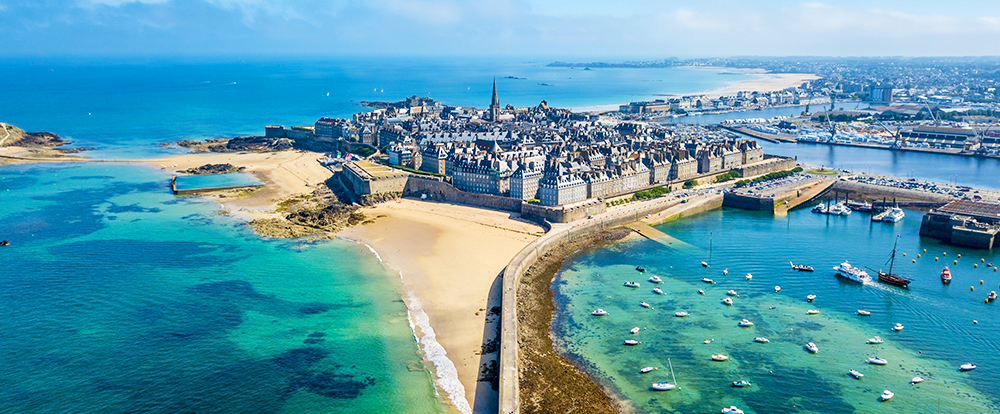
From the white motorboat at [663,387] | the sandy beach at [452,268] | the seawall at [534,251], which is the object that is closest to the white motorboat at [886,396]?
the white motorboat at [663,387]

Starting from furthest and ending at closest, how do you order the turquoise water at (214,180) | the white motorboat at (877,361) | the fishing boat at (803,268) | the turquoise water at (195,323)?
the turquoise water at (214,180), the fishing boat at (803,268), the white motorboat at (877,361), the turquoise water at (195,323)

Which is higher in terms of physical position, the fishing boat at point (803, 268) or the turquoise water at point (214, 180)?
the turquoise water at point (214, 180)

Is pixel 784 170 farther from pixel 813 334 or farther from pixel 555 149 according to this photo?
pixel 813 334

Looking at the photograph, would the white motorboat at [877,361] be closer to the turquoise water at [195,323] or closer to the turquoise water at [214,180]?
the turquoise water at [195,323]

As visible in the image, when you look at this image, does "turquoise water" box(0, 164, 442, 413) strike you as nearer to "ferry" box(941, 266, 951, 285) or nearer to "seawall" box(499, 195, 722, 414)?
"seawall" box(499, 195, 722, 414)

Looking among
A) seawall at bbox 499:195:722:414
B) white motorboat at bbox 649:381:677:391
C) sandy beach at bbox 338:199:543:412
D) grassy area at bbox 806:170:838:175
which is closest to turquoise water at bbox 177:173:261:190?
sandy beach at bbox 338:199:543:412

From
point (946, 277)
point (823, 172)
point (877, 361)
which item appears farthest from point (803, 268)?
point (823, 172)
